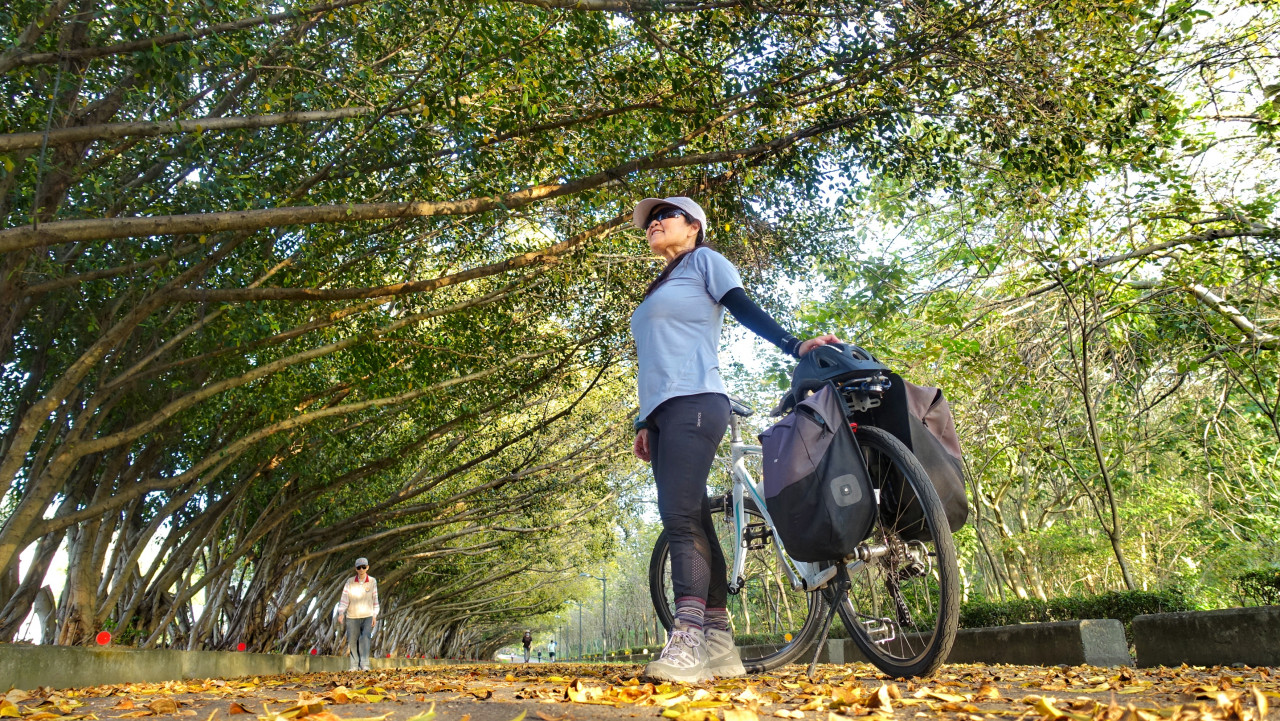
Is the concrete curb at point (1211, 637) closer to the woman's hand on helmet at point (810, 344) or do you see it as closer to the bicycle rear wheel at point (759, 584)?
the bicycle rear wheel at point (759, 584)

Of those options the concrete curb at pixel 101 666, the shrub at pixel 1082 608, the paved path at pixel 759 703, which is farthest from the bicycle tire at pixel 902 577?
the shrub at pixel 1082 608

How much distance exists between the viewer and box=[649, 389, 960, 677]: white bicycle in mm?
3211

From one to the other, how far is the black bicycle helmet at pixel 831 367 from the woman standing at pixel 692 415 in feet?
0.28

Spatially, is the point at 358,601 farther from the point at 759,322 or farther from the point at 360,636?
the point at 759,322

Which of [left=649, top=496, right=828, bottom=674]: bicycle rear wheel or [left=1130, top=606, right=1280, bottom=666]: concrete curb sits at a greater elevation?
[left=649, top=496, right=828, bottom=674]: bicycle rear wheel

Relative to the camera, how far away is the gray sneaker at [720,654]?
3.45 m

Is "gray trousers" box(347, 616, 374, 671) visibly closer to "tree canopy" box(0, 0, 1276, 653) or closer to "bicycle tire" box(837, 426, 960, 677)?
"tree canopy" box(0, 0, 1276, 653)

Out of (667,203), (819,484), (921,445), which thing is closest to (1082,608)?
(921,445)

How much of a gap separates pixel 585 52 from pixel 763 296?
15.5 feet

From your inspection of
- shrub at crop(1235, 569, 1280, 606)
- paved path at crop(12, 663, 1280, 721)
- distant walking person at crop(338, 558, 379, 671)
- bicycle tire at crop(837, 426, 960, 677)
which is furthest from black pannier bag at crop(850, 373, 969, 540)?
distant walking person at crop(338, 558, 379, 671)

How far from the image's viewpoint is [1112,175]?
31.2 ft

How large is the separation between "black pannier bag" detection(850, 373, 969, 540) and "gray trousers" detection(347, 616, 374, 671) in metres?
12.4

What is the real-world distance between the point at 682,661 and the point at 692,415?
3.20ft

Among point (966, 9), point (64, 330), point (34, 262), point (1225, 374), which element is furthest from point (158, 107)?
point (1225, 374)
